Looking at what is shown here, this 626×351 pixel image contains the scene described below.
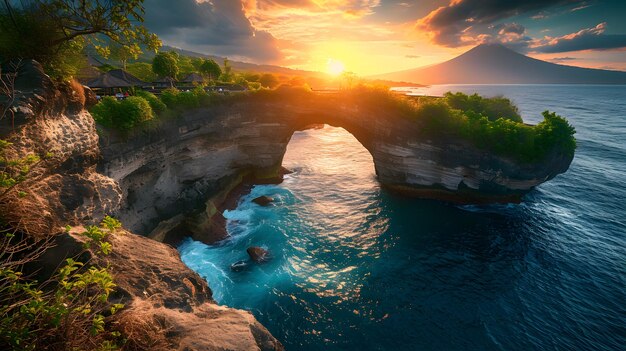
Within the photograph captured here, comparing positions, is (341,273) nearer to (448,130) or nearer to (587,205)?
(448,130)

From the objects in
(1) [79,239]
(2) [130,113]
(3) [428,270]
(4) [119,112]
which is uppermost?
(4) [119,112]

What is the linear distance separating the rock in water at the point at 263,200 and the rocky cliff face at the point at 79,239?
19.3 m

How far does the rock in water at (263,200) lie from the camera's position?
32128 millimetres

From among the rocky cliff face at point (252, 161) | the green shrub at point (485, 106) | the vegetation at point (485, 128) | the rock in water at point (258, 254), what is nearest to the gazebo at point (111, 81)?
the rocky cliff face at point (252, 161)

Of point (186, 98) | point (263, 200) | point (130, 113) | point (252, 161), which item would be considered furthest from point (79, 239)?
point (252, 161)

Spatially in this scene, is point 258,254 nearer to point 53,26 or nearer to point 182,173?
point 182,173

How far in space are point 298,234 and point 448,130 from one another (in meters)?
21.8

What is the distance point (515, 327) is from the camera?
657 inches

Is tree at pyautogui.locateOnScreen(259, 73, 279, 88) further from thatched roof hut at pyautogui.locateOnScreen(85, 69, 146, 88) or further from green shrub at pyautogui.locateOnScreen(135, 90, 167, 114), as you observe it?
green shrub at pyautogui.locateOnScreen(135, 90, 167, 114)

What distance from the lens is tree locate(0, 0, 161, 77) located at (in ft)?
34.8

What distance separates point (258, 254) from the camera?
22.9m

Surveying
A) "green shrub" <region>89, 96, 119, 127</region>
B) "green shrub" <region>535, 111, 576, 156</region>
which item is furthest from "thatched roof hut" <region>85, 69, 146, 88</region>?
"green shrub" <region>535, 111, 576, 156</region>

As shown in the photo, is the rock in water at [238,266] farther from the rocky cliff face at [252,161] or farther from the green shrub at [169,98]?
the green shrub at [169,98]

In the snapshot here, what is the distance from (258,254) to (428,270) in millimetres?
15038
